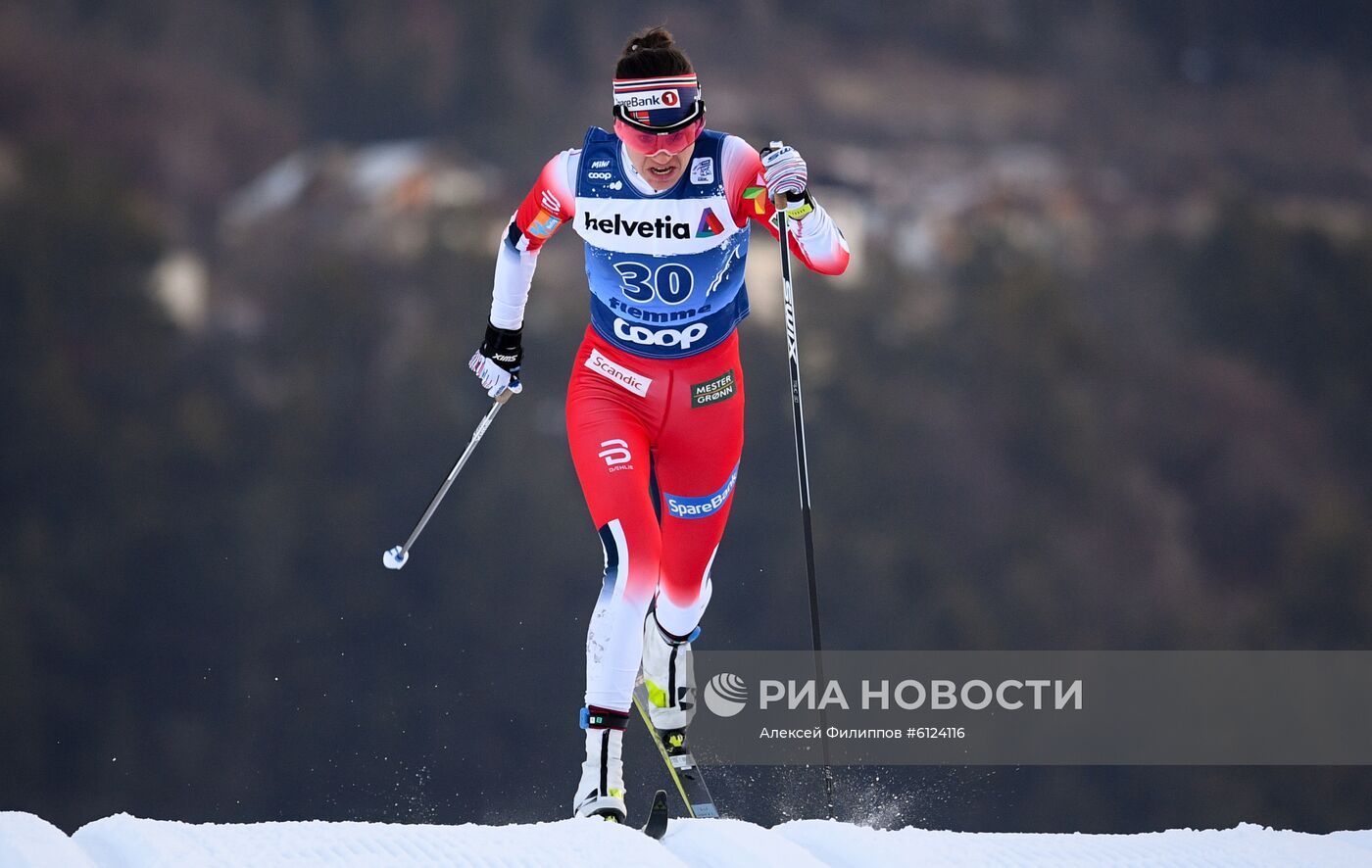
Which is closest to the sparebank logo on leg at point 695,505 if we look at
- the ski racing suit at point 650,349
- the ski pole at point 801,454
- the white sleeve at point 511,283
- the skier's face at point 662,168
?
the ski racing suit at point 650,349

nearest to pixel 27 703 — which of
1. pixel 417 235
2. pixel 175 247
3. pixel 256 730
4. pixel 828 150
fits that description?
pixel 256 730

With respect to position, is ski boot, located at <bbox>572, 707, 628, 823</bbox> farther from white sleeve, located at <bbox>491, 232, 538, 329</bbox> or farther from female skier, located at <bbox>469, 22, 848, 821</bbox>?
white sleeve, located at <bbox>491, 232, 538, 329</bbox>

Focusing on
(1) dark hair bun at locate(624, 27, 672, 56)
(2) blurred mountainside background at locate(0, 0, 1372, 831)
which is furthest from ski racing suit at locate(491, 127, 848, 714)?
(2) blurred mountainside background at locate(0, 0, 1372, 831)

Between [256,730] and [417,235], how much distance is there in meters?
4.54

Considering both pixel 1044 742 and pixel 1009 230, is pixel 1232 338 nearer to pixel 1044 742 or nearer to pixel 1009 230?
pixel 1009 230

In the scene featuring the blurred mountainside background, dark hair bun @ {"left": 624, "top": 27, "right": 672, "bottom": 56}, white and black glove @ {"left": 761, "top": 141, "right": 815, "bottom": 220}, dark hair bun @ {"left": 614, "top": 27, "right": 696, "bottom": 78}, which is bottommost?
the blurred mountainside background

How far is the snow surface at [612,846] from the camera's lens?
3186 millimetres

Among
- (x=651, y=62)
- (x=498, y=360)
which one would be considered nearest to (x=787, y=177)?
(x=651, y=62)

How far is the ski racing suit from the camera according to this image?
3939 millimetres

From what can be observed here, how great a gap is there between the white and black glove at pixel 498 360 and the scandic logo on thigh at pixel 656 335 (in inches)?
16.9

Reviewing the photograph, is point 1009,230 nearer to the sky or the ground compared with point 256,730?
nearer to the sky

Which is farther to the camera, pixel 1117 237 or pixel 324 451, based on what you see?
pixel 1117 237

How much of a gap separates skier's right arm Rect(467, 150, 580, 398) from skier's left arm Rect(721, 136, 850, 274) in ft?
1.61

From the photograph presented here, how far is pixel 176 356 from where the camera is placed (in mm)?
13133
